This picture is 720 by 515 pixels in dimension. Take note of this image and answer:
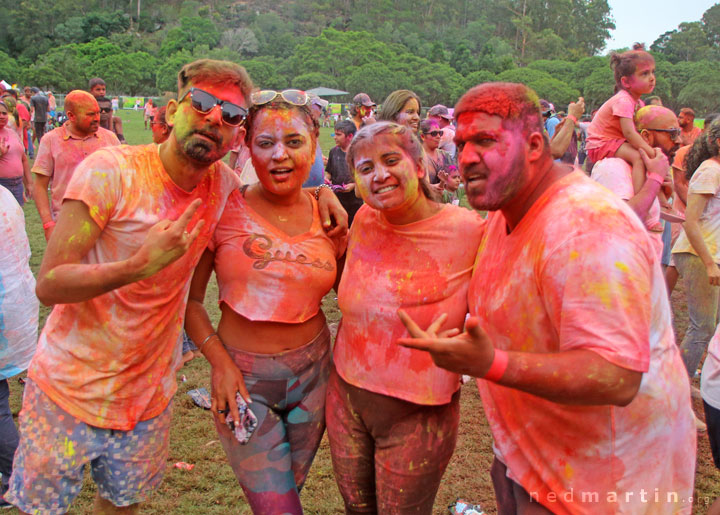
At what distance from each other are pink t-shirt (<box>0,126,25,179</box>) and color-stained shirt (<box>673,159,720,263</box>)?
7508 millimetres

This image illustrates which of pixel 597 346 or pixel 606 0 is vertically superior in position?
pixel 606 0

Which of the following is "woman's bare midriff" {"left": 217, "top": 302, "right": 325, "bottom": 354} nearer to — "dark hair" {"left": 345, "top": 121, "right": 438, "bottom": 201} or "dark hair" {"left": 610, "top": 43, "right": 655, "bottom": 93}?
"dark hair" {"left": 345, "top": 121, "right": 438, "bottom": 201}

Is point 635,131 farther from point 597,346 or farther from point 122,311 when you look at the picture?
point 122,311

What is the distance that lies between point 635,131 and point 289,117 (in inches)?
149

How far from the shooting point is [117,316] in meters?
2.33

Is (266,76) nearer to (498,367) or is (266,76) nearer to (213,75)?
(213,75)

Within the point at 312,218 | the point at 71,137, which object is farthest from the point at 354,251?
the point at 71,137

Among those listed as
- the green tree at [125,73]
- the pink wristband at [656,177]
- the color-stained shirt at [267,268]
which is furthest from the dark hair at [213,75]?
the green tree at [125,73]

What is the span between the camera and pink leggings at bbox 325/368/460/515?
7.64 ft

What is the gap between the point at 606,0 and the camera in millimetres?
109500

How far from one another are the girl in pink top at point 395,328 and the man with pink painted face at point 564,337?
0.27 metres

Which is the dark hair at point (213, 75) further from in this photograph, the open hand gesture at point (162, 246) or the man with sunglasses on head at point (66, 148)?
the man with sunglasses on head at point (66, 148)

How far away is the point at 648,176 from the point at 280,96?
3343 mm

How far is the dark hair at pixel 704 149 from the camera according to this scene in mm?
4535
